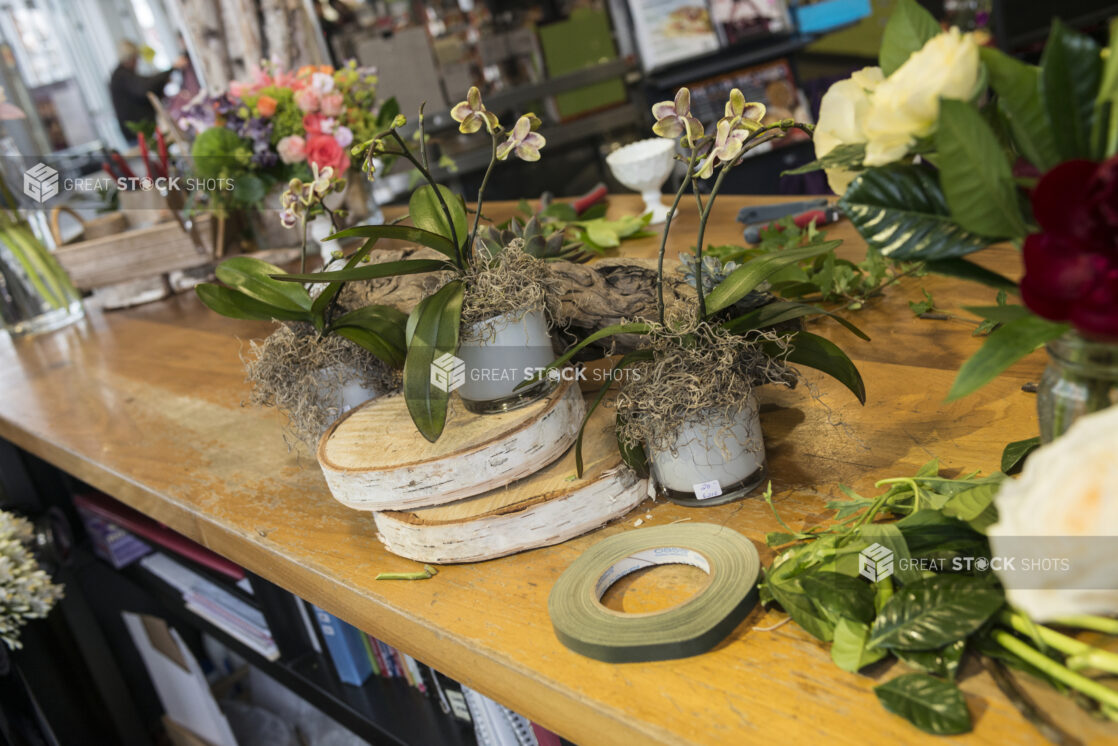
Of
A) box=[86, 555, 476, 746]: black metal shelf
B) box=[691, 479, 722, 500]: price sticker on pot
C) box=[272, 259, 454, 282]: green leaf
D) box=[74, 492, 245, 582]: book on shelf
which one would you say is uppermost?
box=[272, 259, 454, 282]: green leaf

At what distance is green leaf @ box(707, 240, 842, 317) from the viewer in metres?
0.72

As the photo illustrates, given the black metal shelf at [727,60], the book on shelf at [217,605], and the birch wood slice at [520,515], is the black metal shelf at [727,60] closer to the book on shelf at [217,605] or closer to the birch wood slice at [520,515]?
the book on shelf at [217,605]

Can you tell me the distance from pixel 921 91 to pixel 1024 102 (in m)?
0.06

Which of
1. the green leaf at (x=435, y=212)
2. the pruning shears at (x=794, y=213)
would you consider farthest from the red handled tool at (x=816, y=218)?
the green leaf at (x=435, y=212)

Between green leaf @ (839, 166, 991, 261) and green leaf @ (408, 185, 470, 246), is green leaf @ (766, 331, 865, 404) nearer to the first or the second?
green leaf @ (839, 166, 991, 261)

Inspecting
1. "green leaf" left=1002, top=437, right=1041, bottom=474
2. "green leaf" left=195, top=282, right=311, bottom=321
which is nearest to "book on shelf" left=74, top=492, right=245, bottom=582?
"green leaf" left=195, top=282, right=311, bottom=321

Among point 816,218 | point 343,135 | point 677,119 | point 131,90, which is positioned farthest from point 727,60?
point 131,90

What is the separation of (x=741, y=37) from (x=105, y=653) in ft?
9.98

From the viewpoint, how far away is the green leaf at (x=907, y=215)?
52cm

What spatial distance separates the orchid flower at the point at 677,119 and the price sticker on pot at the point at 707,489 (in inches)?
11.2

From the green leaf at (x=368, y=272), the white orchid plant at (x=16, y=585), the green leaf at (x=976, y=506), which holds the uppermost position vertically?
the green leaf at (x=368, y=272)

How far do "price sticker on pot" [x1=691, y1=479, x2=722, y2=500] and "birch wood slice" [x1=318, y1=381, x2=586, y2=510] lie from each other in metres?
0.14

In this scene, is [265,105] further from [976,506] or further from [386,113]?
[976,506]

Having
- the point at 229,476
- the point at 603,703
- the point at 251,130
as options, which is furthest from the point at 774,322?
the point at 251,130
